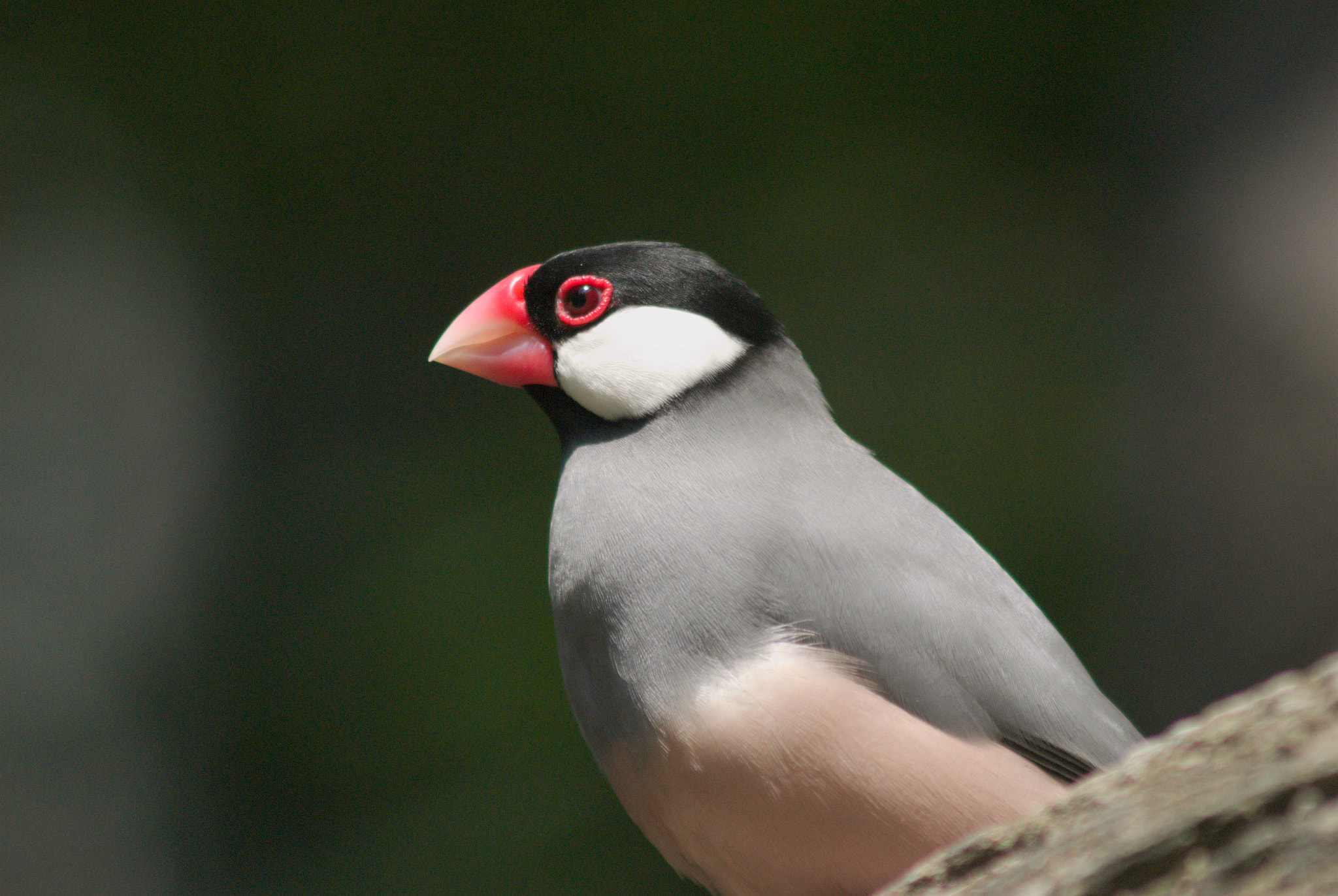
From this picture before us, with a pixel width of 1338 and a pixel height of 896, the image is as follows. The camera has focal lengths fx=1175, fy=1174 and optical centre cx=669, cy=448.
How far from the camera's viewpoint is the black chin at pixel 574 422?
1.43 meters

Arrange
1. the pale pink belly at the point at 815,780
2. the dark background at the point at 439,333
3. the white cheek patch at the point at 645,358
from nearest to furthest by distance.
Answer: the pale pink belly at the point at 815,780
the white cheek patch at the point at 645,358
the dark background at the point at 439,333

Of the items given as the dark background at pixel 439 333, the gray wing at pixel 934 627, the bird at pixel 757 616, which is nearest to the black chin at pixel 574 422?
the bird at pixel 757 616

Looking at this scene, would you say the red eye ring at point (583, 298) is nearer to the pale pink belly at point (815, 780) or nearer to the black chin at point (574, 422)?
the black chin at point (574, 422)

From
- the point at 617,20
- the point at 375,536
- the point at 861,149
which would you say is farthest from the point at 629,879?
the point at 617,20

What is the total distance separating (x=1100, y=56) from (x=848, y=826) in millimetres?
3193

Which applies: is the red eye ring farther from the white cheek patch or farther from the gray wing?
the gray wing

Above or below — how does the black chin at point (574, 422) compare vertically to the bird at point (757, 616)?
above

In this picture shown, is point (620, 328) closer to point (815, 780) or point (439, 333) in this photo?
point (815, 780)

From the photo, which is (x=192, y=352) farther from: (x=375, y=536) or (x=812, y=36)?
(x=812, y=36)

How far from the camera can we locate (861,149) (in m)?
3.65

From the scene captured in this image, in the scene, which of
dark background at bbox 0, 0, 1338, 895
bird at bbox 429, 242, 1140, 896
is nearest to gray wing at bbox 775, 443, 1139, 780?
bird at bbox 429, 242, 1140, 896

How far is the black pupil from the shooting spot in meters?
1.47

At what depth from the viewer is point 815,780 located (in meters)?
1.09

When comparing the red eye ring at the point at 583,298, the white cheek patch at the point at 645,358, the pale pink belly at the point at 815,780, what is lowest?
the pale pink belly at the point at 815,780
